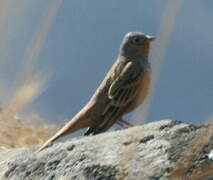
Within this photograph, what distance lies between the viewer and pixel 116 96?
18.1 ft

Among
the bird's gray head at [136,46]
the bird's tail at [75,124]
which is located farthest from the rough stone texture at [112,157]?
the bird's gray head at [136,46]

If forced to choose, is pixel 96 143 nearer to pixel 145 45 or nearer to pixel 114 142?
pixel 114 142

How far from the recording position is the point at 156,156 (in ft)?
12.4

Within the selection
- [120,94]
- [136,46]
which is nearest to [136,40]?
[136,46]

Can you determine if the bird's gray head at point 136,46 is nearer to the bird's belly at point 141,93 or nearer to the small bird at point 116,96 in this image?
the small bird at point 116,96

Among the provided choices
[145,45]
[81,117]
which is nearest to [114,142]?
[81,117]

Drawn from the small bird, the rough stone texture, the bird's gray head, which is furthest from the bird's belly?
the rough stone texture

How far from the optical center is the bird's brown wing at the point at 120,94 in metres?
5.32

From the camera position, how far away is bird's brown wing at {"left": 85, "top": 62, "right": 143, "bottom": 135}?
5.32 metres

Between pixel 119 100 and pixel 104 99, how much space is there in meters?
0.15

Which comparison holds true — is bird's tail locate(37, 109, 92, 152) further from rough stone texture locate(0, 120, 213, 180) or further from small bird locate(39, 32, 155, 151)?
rough stone texture locate(0, 120, 213, 180)

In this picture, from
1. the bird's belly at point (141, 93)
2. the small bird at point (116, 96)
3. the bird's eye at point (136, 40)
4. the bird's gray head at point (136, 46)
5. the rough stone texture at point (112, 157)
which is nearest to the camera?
the rough stone texture at point (112, 157)

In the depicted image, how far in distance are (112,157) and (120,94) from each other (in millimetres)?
1625

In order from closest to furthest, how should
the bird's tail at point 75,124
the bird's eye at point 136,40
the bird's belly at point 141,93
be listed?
the bird's tail at point 75,124 → the bird's belly at point 141,93 → the bird's eye at point 136,40
